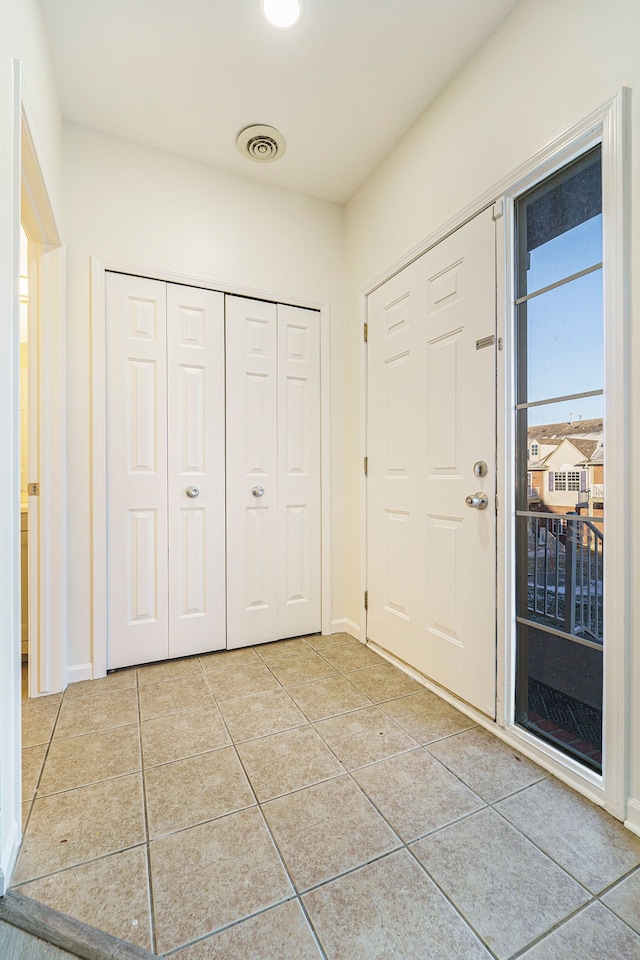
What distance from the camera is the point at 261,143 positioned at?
7.64 feet

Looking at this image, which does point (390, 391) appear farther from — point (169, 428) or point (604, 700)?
point (604, 700)

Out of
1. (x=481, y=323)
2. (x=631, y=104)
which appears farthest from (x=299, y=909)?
(x=631, y=104)

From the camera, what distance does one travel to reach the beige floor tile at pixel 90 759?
147 cm

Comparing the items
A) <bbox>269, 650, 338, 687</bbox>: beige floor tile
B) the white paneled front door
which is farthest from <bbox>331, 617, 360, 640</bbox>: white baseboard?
<bbox>269, 650, 338, 687</bbox>: beige floor tile

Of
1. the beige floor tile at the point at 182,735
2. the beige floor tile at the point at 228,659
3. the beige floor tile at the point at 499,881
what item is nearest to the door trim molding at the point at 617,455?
the beige floor tile at the point at 499,881

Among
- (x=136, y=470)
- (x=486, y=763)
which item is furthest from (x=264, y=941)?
(x=136, y=470)

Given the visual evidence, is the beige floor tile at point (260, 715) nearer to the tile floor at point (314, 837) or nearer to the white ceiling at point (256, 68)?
the tile floor at point (314, 837)

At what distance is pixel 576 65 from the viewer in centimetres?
142

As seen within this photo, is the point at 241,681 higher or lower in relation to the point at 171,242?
lower

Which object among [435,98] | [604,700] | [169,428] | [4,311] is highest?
[435,98]

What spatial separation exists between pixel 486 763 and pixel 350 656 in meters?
1.01

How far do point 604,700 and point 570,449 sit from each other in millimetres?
752

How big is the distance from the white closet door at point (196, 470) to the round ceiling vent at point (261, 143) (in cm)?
73

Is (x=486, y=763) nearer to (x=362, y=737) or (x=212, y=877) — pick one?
(x=362, y=737)
